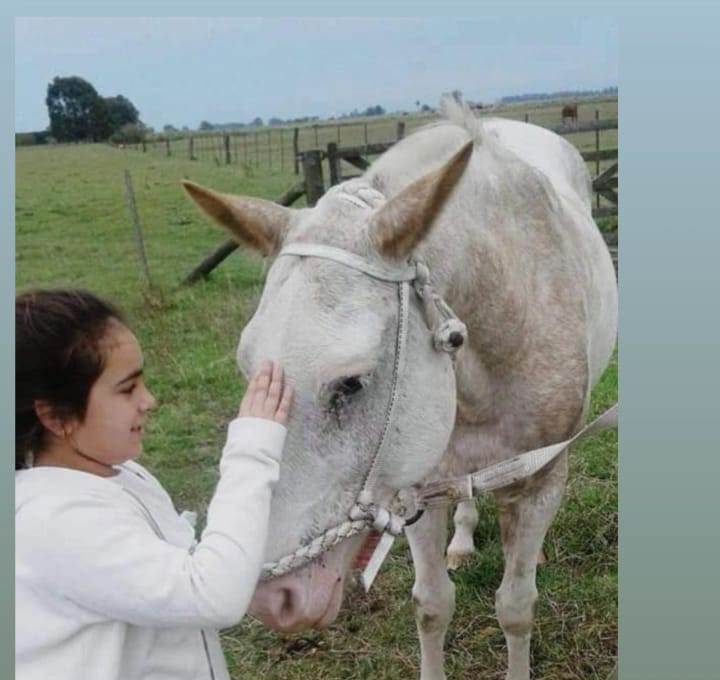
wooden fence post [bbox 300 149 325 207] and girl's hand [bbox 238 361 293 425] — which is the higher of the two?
wooden fence post [bbox 300 149 325 207]

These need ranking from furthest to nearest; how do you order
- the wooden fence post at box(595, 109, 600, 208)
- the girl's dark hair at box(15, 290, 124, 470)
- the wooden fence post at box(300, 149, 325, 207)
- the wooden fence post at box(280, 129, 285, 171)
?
the wooden fence post at box(300, 149, 325, 207) < the wooden fence post at box(280, 129, 285, 171) < the wooden fence post at box(595, 109, 600, 208) < the girl's dark hair at box(15, 290, 124, 470)

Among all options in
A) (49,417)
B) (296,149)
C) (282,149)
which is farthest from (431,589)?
(282,149)

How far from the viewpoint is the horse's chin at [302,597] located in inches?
57.4

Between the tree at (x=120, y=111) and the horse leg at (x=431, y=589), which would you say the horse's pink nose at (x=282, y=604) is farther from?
the tree at (x=120, y=111)

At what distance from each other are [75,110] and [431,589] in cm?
169

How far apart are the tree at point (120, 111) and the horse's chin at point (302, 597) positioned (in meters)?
1.59

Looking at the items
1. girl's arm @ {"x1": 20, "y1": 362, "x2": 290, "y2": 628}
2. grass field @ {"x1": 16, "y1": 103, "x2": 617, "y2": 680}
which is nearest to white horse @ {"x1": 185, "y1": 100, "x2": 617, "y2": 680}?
girl's arm @ {"x1": 20, "y1": 362, "x2": 290, "y2": 628}

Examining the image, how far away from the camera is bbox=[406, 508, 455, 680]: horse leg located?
7.72ft

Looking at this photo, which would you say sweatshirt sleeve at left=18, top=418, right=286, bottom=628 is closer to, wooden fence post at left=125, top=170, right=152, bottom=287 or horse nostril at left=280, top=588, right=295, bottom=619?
horse nostril at left=280, top=588, right=295, bottom=619

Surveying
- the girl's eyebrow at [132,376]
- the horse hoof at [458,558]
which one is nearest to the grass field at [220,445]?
the horse hoof at [458,558]

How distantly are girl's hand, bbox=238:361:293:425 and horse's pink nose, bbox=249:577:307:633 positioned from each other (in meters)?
0.28

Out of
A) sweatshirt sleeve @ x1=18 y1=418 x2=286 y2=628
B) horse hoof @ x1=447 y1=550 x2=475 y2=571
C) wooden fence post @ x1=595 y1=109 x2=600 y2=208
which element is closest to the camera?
sweatshirt sleeve @ x1=18 y1=418 x2=286 y2=628

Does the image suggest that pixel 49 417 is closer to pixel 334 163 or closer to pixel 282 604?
pixel 282 604

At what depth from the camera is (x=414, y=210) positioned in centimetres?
150
